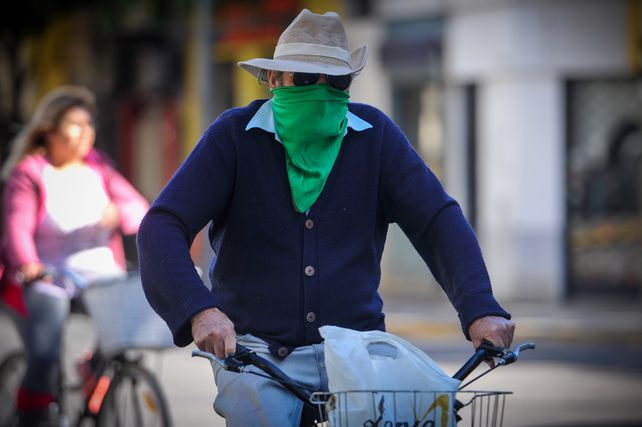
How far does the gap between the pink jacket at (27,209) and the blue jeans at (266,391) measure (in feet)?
10.7

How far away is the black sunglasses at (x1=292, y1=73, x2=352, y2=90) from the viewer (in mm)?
4059

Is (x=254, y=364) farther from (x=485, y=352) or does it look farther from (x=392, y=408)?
(x=485, y=352)

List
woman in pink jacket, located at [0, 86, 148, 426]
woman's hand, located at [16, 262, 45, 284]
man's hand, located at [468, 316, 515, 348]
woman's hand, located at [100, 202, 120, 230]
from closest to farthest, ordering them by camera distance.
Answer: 1. man's hand, located at [468, 316, 515, 348]
2. woman's hand, located at [16, 262, 45, 284]
3. woman in pink jacket, located at [0, 86, 148, 426]
4. woman's hand, located at [100, 202, 120, 230]

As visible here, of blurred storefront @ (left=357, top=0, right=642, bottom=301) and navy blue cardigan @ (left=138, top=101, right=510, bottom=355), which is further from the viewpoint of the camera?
blurred storefront @ (left=357, top=0, right=642, bottom=301)

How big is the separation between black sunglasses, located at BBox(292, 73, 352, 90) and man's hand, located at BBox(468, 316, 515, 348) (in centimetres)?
79

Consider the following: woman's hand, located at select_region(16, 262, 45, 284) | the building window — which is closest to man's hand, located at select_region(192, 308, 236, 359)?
woman's hand, located at select_region(16, 262, 45, 284)

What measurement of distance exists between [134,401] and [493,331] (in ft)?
10.5

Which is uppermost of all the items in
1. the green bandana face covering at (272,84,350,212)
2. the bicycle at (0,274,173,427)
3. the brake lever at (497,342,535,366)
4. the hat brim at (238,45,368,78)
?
the hat brim at (238,45,368,78)

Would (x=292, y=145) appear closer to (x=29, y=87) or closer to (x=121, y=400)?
(x=121, y=400)

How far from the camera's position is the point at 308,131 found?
13.4 ft

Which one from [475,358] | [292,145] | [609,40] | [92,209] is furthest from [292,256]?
[609,40]

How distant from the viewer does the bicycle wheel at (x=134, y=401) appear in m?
6.51

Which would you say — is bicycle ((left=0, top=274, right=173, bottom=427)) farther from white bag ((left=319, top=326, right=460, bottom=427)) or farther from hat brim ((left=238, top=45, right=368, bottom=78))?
white bag ((left=319, top=326, right=460, bottom=427))

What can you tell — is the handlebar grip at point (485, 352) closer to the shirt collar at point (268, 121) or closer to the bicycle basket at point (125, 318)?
the shirt collar at point (268, 121)
